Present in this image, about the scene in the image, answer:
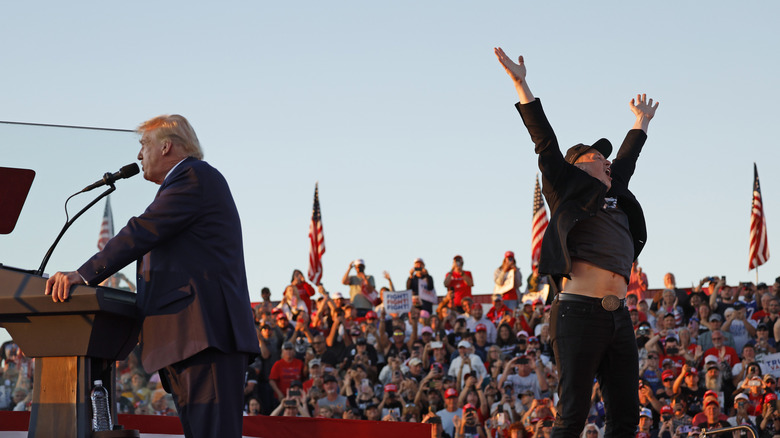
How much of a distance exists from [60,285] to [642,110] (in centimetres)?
350

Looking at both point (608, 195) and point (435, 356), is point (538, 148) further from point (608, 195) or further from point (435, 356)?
point (435, 356)

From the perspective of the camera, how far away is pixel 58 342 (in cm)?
359

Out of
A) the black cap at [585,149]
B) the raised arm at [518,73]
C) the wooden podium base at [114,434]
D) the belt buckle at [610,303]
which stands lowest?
the wooden podium base at [114,434]

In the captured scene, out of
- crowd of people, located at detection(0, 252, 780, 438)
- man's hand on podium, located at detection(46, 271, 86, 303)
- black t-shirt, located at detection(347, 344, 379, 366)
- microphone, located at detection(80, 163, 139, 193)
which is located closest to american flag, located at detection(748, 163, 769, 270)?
crowd of people, located at detection(0, 252, 780, 438)

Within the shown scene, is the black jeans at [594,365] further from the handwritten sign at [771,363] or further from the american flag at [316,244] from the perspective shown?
the american flag at [316,244]

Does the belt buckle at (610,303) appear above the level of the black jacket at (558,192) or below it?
below

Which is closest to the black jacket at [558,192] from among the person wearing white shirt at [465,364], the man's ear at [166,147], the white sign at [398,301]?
the man's ear at [166,147]

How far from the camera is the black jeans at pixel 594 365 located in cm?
454

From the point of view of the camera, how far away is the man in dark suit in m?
3.56

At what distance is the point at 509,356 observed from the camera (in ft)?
41.1

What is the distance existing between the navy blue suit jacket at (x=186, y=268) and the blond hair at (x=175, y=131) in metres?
0.11

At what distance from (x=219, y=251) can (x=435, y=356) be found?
902 cm

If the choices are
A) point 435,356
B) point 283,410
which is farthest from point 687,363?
point 283,410

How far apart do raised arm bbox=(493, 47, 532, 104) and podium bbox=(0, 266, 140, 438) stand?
2168 mm
